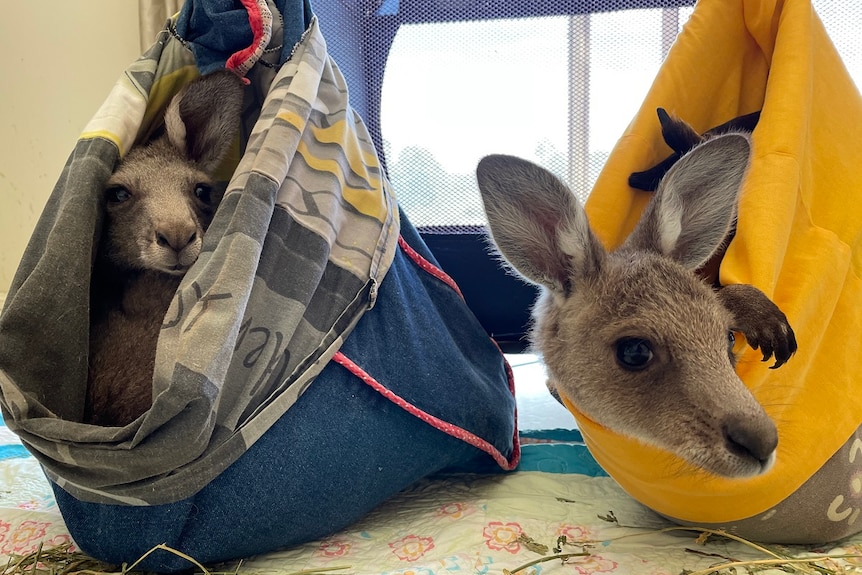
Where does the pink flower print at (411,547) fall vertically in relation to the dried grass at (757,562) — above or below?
below

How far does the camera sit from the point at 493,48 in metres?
2.04

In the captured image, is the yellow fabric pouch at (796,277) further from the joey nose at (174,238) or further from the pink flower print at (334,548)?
the joey nose at (174,238)

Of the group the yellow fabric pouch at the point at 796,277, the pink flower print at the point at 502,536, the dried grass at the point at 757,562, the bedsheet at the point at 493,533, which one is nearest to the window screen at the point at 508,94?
the yellow fabric pouch at the point at 796,277

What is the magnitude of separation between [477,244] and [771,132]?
3.31ft

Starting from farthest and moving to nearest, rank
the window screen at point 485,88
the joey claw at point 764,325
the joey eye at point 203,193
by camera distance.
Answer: the window screen at point 485,88 < the joey eye at point 203,193 < the joey claw at point 764,325

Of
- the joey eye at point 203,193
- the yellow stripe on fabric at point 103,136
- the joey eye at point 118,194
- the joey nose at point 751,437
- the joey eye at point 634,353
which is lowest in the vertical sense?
the joey nose at point 751,437

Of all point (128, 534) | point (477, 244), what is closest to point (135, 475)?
point (128, 534)

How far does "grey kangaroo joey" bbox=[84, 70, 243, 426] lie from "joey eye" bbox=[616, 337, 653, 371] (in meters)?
0.79

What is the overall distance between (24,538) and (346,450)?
67 centimetres

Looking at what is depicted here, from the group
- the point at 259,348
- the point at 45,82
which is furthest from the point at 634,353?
the point at 45,82

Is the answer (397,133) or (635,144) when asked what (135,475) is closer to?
(635,144)

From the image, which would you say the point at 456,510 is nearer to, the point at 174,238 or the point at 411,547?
the point at 411,547

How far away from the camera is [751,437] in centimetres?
99

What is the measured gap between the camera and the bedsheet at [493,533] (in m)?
1.20
